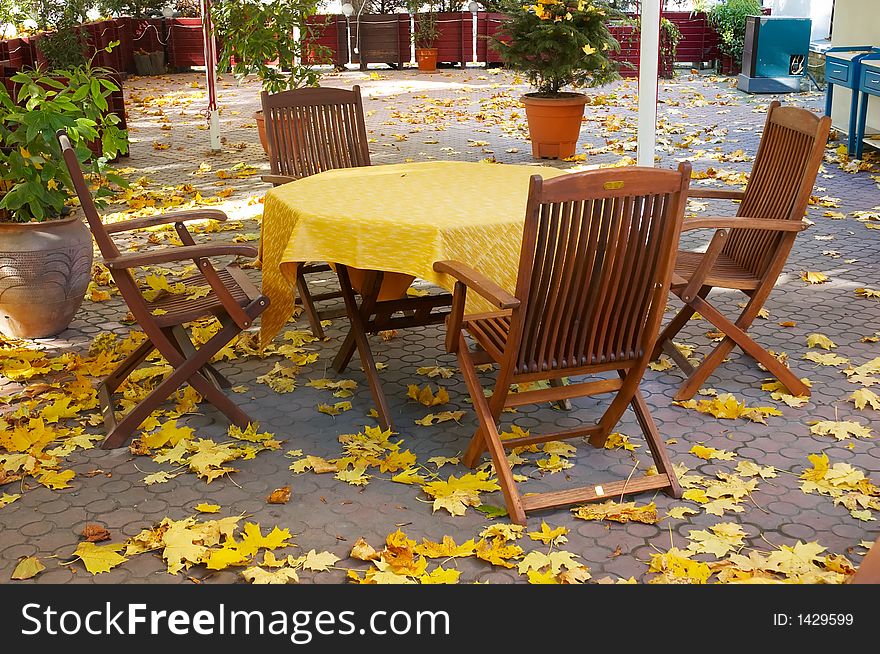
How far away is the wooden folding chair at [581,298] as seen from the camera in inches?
122

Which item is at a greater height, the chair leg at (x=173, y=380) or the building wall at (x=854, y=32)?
the building wall at (x=854, y=32)

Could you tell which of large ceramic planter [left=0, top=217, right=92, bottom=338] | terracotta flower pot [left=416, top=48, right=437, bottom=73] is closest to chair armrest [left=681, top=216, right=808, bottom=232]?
large ceramic planter [left=0, top=217, right=92, bottom=338]

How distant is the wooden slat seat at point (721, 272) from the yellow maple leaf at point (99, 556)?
8.07 feet

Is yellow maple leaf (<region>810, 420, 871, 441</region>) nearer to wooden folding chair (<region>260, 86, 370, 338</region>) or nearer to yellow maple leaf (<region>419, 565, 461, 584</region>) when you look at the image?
yellow maple leaf (<region>419, 565, 461, 584</region>)

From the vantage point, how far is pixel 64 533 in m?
3.31

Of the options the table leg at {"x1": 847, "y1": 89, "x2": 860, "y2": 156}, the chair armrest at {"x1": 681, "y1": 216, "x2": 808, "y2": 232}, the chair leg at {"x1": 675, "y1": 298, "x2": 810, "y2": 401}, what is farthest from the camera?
the table leg at {"x1": 847, "y1": 89, "x2": 860, "y2": 156}

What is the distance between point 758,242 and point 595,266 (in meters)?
1.53

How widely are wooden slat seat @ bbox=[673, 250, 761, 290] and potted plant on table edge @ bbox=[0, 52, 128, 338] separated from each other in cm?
282

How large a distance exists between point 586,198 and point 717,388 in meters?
1.72

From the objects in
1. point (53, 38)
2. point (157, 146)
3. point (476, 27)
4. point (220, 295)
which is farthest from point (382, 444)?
point (476, 27)

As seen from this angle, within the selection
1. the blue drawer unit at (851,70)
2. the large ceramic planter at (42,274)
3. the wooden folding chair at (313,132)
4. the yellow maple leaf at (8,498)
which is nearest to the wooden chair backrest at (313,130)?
the wooden folding chair at (313,132)

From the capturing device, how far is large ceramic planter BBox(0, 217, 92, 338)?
4.88 m

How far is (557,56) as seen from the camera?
945 cm

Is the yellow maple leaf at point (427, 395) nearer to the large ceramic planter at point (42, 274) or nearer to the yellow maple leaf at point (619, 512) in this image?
the yellow maple leaf at point (619, 512)
